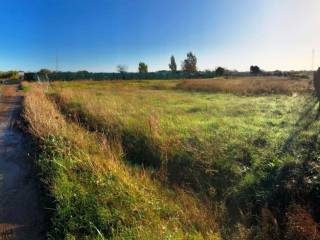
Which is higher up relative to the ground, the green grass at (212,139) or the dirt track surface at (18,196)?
the green grass at (212,139)

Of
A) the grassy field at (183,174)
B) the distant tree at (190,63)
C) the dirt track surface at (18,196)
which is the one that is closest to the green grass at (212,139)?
the grassy field at (183,174)

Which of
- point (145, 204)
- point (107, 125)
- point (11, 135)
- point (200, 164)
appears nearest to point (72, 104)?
point (11, 135)

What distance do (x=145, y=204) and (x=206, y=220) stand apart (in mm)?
921

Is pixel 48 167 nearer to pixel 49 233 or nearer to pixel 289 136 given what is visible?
pixel 49 233

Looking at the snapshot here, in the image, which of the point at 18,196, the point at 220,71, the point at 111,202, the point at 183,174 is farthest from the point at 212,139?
the point at 220,71

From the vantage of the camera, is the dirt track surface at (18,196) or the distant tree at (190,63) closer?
the dirt track surface at (18,196)

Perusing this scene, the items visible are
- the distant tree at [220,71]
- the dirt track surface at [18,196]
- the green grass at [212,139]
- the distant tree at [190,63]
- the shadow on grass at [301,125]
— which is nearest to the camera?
the dirt track surface at [18,196]

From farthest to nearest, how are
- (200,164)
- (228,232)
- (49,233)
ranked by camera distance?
(200,164)
(228,232)
(49,233)

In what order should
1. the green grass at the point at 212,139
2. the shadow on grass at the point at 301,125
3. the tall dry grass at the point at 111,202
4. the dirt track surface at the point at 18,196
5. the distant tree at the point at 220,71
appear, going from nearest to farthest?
the tall dry grass at the point at 111,202 → the dirt track surface at the point at 18,196 → the green grass at the point at 212,139 → the shadow on grass at the point at 301,125 → the distant tree at the point at 220,71

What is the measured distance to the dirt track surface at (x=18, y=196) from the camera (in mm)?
4656

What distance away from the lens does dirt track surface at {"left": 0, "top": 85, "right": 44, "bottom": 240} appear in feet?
15.3

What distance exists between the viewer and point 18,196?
19.0 ft

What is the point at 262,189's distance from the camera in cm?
588

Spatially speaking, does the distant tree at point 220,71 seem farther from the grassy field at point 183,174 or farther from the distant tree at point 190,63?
the grassy field at point 183,174
